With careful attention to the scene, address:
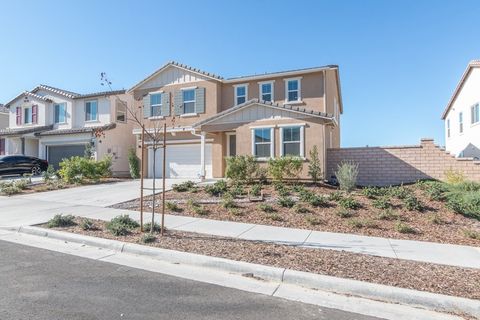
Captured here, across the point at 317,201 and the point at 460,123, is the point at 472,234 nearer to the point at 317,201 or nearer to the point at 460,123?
the point at 317,201

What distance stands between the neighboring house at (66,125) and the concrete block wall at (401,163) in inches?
602

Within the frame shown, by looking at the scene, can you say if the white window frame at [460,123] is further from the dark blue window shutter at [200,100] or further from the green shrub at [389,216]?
the dark blue window shutter at [200,100]

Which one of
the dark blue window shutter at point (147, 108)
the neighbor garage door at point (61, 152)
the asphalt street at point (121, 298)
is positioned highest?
the dark blue window shutter at point (147, 108)

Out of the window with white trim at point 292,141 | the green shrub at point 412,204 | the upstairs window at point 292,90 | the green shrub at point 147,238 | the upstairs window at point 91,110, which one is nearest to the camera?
the green shrub at point 147,238

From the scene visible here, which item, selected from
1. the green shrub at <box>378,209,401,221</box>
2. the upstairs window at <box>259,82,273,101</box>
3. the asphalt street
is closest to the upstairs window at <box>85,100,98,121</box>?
the upstairs window at <box>259,82,273,101</box>

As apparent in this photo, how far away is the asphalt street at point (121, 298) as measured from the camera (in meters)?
3.73

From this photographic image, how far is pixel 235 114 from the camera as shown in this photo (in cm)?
1675

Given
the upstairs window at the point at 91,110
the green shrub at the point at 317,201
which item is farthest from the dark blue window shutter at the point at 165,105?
the green shrub at the point at 317,201

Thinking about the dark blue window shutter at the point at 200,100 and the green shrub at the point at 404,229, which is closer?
the green shrub at the point at 404,229

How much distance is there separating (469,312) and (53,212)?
35.3ft

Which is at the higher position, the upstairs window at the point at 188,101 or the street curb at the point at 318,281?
the upstairs window at the point at 188,101

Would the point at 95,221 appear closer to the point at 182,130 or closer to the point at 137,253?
the point at 137,253

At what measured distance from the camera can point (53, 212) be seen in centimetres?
1015

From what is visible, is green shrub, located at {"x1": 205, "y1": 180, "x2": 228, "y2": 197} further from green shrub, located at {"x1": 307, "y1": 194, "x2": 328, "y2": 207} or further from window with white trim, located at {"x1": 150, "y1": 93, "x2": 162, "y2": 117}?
window with white trim, located at {"x1": 150, "y1": 93, "x2": 162, "y2": 117}
